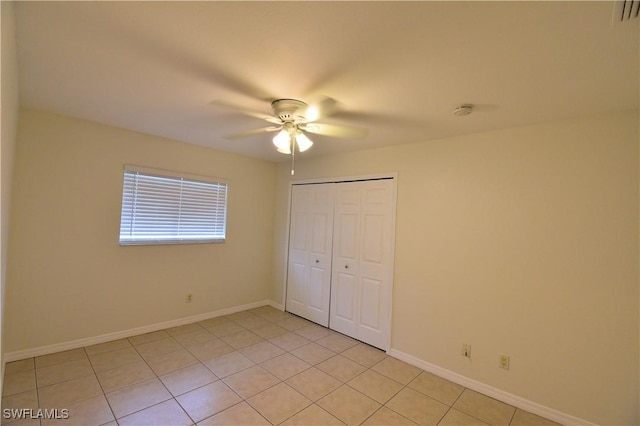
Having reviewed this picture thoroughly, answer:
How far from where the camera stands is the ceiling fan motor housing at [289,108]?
6.77 feet

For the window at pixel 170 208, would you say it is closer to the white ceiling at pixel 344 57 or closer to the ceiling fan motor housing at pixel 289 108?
the white ceiling at pixel 344 57

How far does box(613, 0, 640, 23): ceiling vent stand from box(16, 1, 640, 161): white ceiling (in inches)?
1.2

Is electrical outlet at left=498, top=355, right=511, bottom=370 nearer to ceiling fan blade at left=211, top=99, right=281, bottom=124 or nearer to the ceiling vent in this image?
the ceiling vent

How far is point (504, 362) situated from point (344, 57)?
2808mm

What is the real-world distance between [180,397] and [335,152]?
10.2 feet

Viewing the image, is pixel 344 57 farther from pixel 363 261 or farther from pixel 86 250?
pixel 86 250

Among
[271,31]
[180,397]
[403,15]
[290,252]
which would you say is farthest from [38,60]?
[290,252]

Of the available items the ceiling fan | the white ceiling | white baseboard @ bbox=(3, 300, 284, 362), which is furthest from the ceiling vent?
white baseboard @ bbox=(3, 300, 284, 362)

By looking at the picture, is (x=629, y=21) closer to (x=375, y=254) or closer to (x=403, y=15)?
(x=403, y=15)

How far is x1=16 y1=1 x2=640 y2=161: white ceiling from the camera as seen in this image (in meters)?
1.24

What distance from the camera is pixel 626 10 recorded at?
1.12 m

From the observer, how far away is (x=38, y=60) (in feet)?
5.71

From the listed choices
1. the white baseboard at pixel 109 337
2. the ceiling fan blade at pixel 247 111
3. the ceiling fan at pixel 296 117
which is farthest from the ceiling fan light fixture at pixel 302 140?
the white baseboard at pixel 109 337

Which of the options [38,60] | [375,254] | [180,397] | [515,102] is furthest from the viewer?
[375,254]
